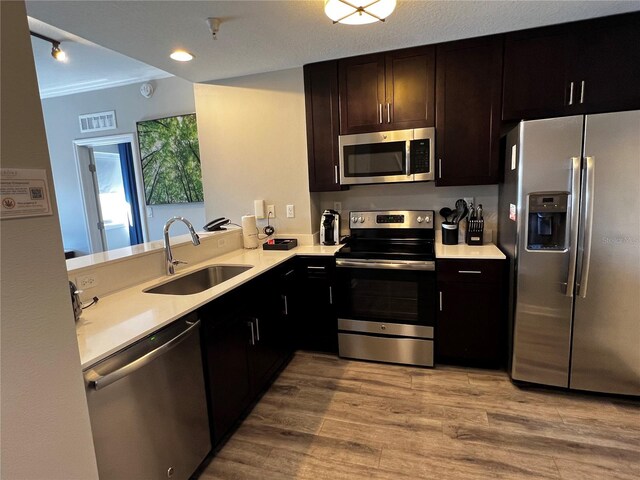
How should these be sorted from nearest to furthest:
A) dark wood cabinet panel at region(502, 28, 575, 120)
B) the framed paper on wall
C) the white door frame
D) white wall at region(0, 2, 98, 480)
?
white wall at region(0, 2, 98, 480) < dark wood cabinet panel at region(502, 28, 575, 120) < the framed paper on wall < the white door frame

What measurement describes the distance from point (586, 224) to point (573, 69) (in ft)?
3.51

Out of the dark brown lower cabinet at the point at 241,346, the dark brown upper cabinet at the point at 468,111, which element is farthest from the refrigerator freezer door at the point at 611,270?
the dark brown lower cabinet at the point at 241,346

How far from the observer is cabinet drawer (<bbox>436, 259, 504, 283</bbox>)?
2365 mm

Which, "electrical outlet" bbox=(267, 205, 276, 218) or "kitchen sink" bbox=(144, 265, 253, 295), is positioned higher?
"electrical outlet" bbox=(267, 205, 276, 218)

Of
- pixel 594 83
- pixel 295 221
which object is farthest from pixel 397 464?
pixel 594 83

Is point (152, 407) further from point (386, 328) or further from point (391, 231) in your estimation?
point (391, 231)

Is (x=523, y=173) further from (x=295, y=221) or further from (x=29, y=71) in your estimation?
(x=29, y=71)

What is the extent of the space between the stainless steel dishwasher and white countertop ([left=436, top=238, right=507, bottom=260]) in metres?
1.75

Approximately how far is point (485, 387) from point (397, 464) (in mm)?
958

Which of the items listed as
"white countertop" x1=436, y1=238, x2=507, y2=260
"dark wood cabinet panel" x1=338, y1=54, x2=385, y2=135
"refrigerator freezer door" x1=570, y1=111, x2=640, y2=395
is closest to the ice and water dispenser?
"refrigerator freezer door" x1=570, y1=111, x2=640, y2=395

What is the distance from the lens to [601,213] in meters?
1.99

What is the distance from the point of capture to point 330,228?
117 inches

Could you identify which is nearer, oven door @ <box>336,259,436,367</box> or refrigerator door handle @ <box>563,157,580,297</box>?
refrigerator door handle @ <box>563,157,580,297</box>

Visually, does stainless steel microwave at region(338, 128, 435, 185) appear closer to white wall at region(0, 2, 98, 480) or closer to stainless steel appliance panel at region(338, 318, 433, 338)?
stainless steel appliance panel at region(338, 318, 433, 338)
